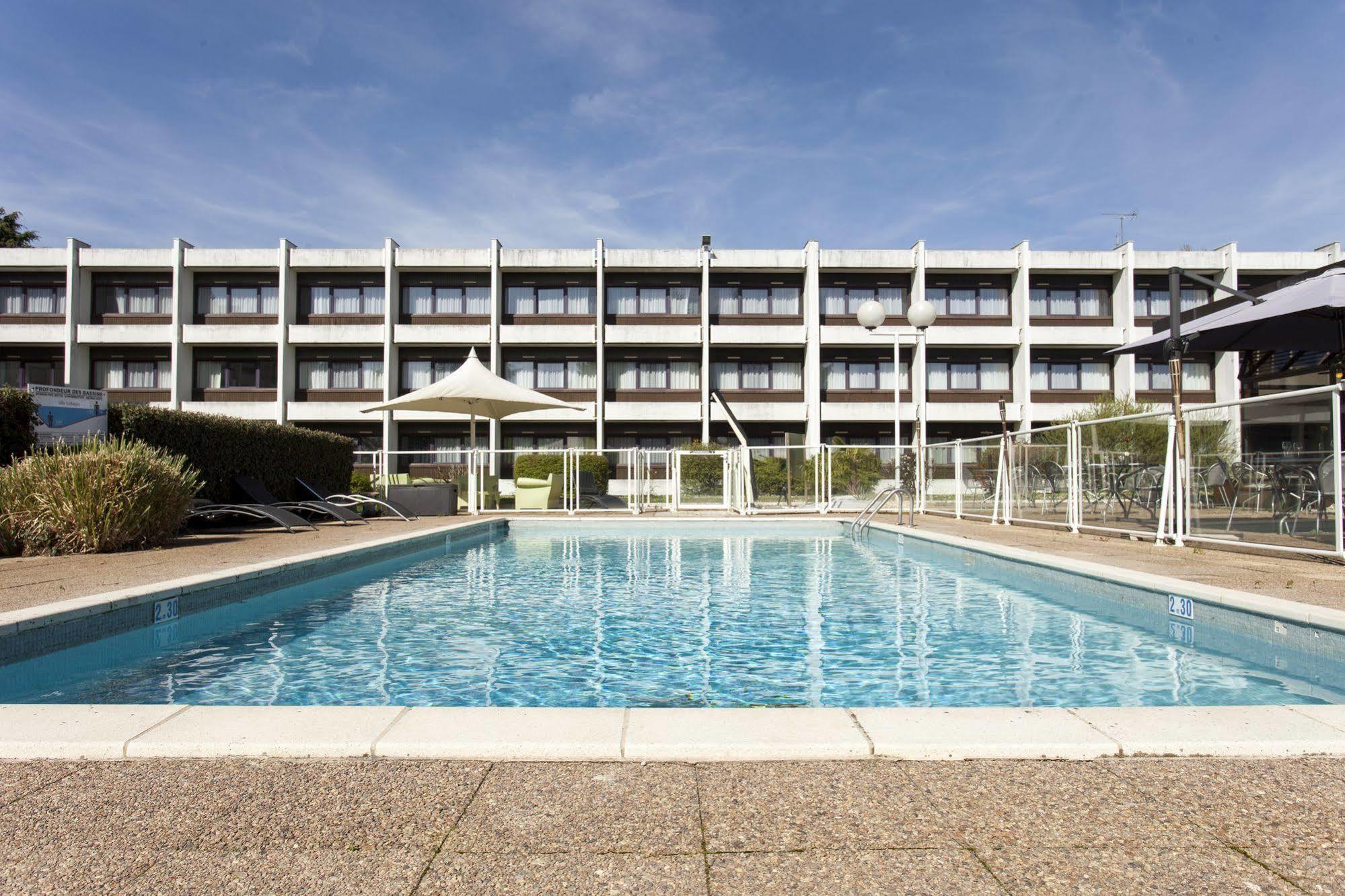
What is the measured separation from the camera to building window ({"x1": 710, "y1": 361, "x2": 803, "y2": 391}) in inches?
1319

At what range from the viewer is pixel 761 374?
33594 mm

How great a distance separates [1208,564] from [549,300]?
2909 centimetres

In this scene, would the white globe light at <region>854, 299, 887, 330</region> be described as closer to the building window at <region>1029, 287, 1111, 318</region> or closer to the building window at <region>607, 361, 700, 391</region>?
the building window at <region>607, 361, 700, 391</region>

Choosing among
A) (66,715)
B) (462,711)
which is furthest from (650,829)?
(66,715)

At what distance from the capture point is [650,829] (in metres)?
2.00

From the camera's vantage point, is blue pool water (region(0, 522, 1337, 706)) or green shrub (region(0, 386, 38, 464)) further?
green shrub (region(0, 386, 38, 464))

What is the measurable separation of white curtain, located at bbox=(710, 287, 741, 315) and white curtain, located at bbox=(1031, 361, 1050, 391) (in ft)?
42.6

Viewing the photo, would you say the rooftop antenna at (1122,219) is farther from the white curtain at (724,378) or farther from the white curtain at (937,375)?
the white curtain at (724,378)

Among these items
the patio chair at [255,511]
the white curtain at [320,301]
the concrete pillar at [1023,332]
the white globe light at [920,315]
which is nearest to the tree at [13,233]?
the white curtain at [320,301]

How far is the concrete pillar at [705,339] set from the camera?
31.9m

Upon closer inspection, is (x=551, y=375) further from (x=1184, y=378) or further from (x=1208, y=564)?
(x=1208, y=564)

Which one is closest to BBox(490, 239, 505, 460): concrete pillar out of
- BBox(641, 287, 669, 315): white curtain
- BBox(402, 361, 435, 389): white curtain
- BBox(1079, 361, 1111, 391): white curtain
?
BBox(402, 361, 435, 389): white curtain

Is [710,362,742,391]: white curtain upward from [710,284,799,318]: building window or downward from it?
downward

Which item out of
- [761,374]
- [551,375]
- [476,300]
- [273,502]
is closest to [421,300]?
[476,300]
